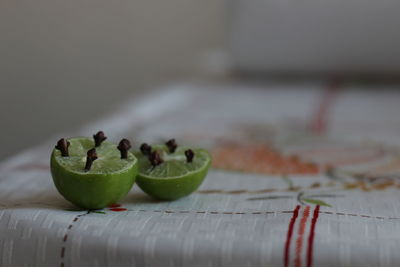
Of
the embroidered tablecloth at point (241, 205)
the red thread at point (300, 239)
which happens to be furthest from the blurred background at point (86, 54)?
the red thread at point (300, 239)

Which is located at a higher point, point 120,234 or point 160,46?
point 160,46

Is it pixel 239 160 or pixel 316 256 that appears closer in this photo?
pixel 316 256

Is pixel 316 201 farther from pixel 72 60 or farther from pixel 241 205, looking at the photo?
pixel 72 60

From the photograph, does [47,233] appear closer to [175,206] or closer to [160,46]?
[175,206]

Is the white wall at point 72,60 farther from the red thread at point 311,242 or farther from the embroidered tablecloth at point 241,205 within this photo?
the red thread at point 311,242

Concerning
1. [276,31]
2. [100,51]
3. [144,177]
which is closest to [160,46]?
[100,51]

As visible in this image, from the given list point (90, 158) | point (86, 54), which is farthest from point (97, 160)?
point (86, 54)
